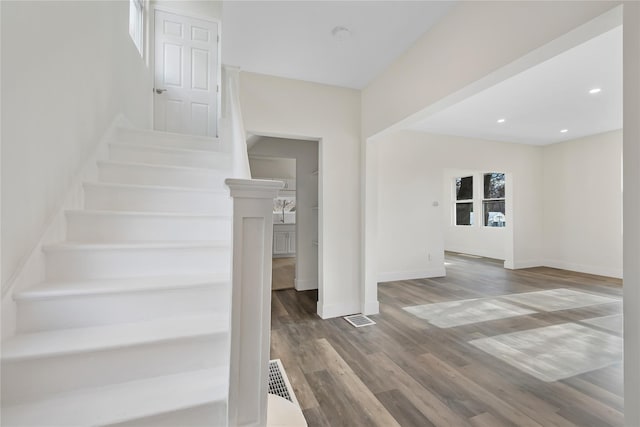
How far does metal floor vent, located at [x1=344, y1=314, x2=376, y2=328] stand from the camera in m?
2.92

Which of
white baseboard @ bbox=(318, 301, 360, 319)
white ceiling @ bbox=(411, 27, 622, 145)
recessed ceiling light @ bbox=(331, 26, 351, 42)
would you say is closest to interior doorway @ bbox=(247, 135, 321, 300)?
white baseboard @ bbox=(318, 301, 360, 319)

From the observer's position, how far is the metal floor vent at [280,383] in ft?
5.70

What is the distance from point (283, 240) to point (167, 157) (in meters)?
5.23

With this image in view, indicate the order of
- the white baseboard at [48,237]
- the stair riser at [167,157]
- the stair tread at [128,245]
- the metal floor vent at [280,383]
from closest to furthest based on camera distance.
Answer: the white baseboard at [48,237]
the stair tread at [128,245]
the metal floor vent at [280,383]
the stair riser at [167,157]

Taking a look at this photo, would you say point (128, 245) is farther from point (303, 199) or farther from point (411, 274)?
point (411, 274)

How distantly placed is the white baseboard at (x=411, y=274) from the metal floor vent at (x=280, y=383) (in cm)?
306

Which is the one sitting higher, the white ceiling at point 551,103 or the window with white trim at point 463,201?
the white ceiling at point 551,103

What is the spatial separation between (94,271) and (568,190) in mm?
7711

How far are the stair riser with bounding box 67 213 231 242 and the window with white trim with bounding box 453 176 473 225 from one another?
7544 mm

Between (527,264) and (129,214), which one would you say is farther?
(527,264)

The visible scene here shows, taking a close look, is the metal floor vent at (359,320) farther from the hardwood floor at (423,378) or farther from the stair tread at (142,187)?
the stair tread at (142,187)

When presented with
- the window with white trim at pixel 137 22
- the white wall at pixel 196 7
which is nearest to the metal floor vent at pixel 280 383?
the window with white trim at pixel 137 22

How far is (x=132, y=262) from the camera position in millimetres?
1505

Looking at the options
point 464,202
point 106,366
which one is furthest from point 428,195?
point 106,366
